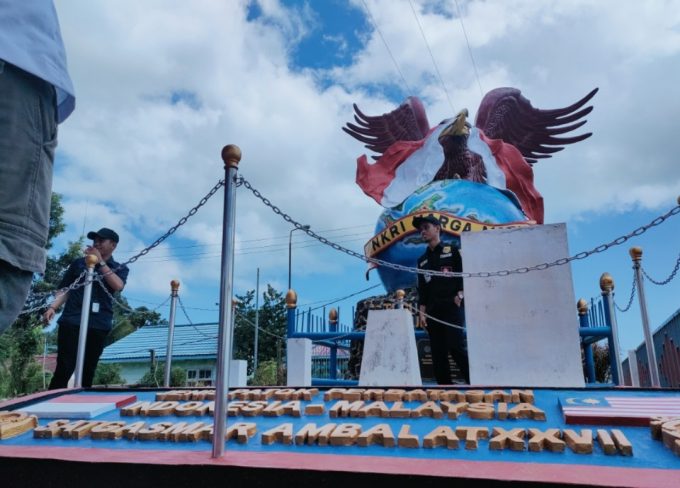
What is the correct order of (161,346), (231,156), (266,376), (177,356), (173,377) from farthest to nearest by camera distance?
(161,346)
(177,356)
(266,376)
(173,377)
(231,156)

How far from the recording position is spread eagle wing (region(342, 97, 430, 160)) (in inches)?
449

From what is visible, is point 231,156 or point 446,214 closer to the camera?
point 231,156

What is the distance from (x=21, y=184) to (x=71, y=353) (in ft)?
13.0

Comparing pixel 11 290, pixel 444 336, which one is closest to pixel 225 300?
pixel 11 290

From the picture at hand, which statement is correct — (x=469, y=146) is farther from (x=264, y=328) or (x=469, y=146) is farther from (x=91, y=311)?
(x=264, y=328)

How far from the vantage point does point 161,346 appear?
21219 millimetres

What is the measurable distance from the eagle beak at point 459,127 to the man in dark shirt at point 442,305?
4631mm

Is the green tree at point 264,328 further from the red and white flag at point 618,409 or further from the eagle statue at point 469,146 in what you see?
the red and white flag at point 618,409

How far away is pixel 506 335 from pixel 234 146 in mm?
3080

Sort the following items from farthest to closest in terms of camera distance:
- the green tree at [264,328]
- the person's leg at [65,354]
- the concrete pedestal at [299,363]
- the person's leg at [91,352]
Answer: the green tree at [264,328] < the concrete pedestal at [299,363] < the person's leg at [91,352] < the person's leg at [65,354]

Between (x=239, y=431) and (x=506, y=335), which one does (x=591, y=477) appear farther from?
(x=506, y=335)

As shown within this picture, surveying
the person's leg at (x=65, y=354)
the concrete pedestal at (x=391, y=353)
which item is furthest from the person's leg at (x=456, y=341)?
the person's leg at (x=65, y=354)

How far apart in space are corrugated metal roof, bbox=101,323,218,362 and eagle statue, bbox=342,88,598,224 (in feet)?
38.5

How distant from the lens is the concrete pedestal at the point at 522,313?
4.24 metres
